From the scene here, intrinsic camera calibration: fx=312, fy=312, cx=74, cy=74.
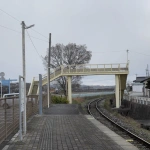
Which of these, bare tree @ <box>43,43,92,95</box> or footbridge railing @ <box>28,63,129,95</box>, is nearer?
footbridge railing @ <box>28,63,129,95</box>

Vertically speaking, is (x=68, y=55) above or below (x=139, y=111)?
above

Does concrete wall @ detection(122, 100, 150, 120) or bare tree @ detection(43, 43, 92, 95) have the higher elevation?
bare tree @ detection(43, 43, 92, 95)

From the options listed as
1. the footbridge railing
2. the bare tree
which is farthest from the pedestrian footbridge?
the bare tree

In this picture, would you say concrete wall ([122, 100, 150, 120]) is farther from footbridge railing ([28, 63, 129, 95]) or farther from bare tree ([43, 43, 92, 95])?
bare tree ([43, 43, 92, 95])

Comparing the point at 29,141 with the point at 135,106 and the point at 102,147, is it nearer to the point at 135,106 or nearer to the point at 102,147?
the point at 102,147

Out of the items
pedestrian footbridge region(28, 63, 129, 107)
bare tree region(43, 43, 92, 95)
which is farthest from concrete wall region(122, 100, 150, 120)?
bare tree region(43, 43, 92, 95)

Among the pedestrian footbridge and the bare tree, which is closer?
the pedestrian footbridge

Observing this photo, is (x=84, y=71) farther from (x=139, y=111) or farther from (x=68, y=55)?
(x=68, y=55)

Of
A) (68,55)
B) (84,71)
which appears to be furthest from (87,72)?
(68,55)

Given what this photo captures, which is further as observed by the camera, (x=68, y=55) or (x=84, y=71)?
(x=68, y=55)

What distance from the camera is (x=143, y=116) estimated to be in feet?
127

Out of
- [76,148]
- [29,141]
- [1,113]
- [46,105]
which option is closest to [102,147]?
[76,148]

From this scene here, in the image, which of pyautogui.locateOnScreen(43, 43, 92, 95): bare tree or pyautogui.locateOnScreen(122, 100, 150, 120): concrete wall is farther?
pyautogui.locateOnScreen(43, 43, 92, 95): bare tree

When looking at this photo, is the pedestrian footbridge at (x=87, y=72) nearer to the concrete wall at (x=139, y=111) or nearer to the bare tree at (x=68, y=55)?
the concrete wall at (x=139, y=111)
